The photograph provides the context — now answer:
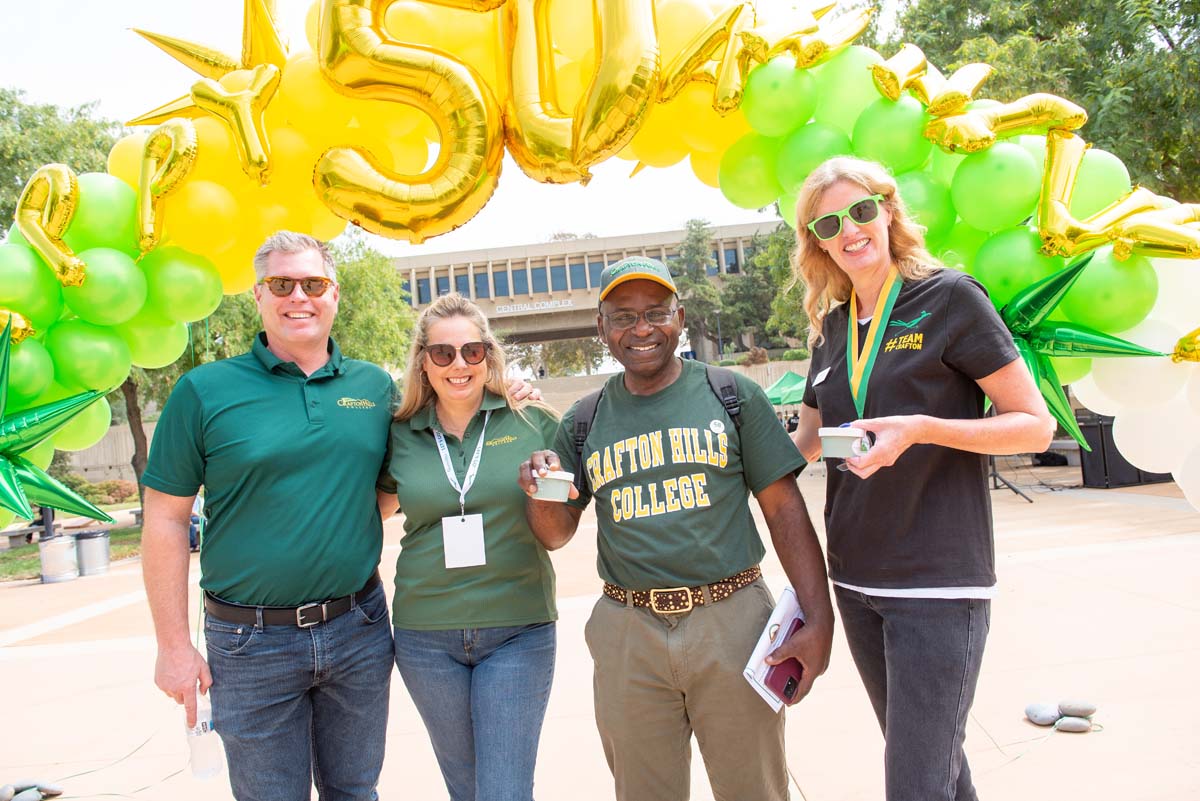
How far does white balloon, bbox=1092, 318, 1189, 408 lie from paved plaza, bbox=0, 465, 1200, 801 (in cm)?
158

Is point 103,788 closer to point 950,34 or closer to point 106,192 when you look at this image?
point 106,192

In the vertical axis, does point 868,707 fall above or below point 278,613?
below

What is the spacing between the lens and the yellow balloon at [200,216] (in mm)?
3381

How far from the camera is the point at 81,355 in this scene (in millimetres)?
3340

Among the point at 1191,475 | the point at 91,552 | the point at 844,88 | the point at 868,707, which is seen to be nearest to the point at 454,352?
the point at 844,88

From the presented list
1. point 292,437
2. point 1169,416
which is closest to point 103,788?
point 292,437

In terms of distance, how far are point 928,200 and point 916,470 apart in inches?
64.8

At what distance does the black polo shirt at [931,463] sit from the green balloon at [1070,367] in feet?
3.86

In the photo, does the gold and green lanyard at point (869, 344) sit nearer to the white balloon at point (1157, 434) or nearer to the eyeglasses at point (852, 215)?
the eyeglasses at point (852, 215)

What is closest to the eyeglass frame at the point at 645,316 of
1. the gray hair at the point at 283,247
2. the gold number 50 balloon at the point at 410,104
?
the gray hair at the point at 283,247

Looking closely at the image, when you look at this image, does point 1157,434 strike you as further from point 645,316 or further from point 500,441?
point 500,441

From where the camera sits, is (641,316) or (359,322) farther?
(359,322)

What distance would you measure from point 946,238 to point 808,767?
2.46 m

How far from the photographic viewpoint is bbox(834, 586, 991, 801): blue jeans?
2.10 metres
